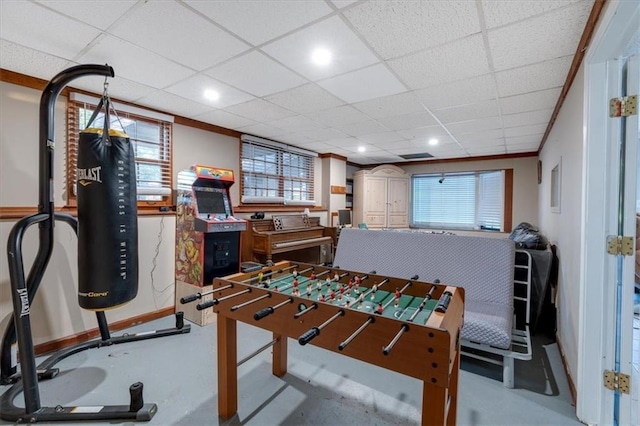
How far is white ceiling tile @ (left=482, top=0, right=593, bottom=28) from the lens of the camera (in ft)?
4.96

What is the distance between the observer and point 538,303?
2879mm

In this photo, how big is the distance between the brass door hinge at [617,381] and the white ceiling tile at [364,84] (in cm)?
242

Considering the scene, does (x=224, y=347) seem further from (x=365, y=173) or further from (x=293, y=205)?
(x=365, y=173)

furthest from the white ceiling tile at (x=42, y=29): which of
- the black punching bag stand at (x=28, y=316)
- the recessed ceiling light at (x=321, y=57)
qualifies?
the recessed ceiling light at (x=321, y=57)

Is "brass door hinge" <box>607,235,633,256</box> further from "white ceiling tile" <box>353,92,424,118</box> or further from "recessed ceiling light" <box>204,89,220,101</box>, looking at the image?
"recessed ceiling light" <box>204,89,220,101</box>

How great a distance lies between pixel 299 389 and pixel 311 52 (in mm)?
2359

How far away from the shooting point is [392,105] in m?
3.12

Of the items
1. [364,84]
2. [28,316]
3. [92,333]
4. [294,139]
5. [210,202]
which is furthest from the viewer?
[294,139]

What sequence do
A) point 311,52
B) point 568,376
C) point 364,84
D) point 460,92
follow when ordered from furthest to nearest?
point 460,92 < point 364,84 < point 568,376 < point 311,52

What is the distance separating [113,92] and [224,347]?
8.62 ft

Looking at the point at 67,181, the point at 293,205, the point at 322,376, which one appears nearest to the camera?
the point at 322,376

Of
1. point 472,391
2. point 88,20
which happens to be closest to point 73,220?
point 88,20

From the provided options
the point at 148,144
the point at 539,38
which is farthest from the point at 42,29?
the point at 539,38

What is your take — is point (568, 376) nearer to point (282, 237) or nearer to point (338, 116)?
point (338, 116)
